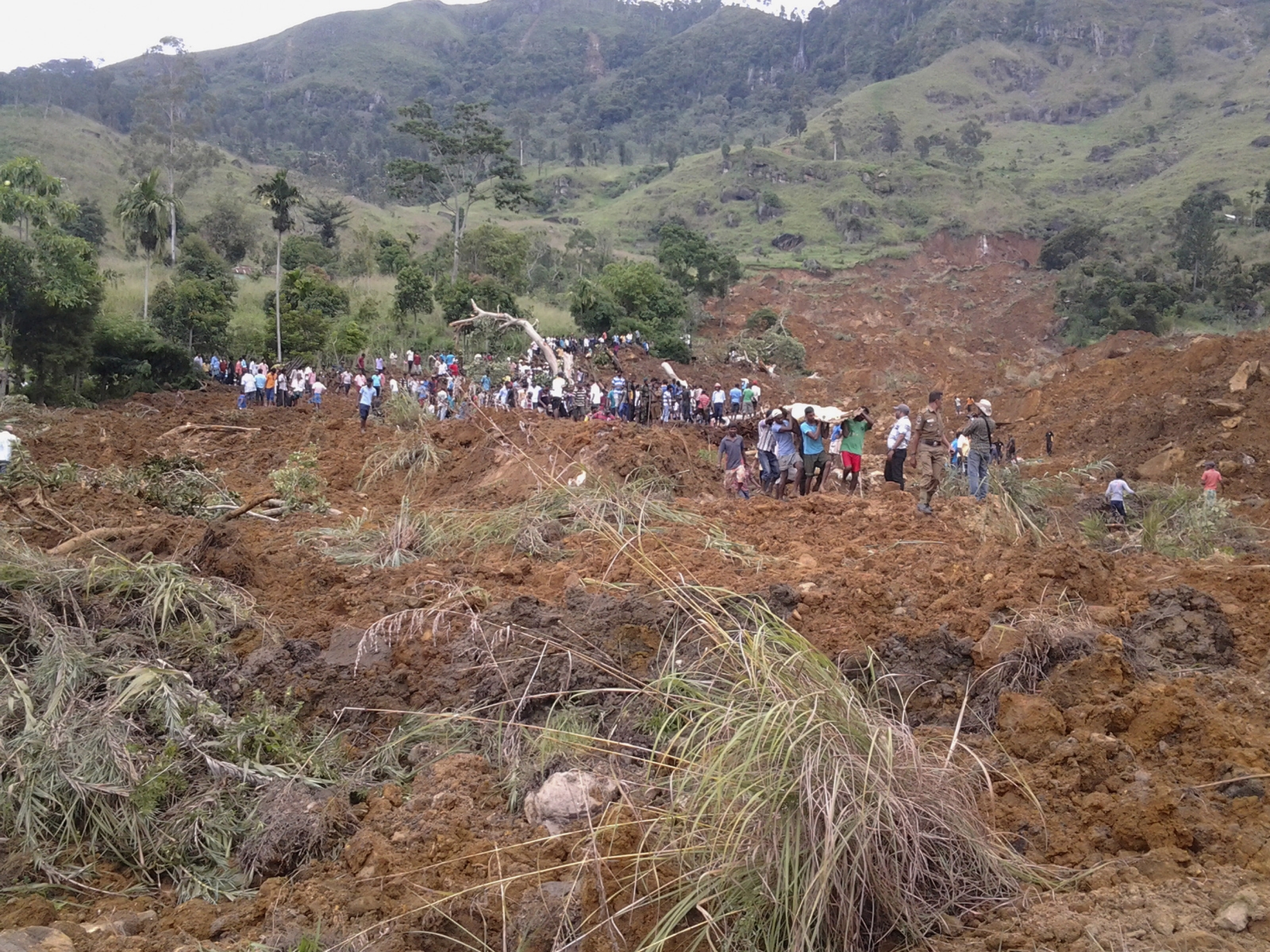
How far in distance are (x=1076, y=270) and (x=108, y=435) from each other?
35.5m

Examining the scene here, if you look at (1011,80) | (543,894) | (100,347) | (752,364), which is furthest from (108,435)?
(1011,80)

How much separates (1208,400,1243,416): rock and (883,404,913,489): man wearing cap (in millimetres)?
8719

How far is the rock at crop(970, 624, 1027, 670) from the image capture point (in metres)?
5.16

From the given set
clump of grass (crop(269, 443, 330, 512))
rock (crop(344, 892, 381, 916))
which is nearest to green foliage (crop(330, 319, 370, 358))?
clump of grass (crop(269, 443, 330, 512))

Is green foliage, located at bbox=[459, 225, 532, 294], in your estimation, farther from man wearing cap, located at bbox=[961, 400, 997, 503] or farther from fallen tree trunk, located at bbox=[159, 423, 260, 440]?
man wearing cap, located at bbox=[961, 400, 997, 503]

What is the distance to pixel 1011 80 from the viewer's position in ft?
301

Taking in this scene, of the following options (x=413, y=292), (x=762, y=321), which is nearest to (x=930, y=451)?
(x=413, y=292)

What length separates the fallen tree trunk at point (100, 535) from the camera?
294 inches

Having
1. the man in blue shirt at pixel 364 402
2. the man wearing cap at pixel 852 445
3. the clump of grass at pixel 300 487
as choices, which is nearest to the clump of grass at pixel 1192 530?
the man wearing cap at pixel 852 445

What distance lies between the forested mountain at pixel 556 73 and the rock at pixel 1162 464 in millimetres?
60625

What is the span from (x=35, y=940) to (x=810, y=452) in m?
8.97

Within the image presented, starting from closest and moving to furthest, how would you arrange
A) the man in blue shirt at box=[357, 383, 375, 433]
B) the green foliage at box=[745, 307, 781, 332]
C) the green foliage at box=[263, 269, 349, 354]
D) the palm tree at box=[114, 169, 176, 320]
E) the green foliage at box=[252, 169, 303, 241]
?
the man in blue shirt at box=[357, 383, 375, 433], the palm tree at box=[114, 169, 176, 320], the green foliage at box=[252, 169, 303, 241], the green foliage at box=[263, 269, 349, 354], the green foliage at box=[745, 307, 781, 332]

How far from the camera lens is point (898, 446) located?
10938mm

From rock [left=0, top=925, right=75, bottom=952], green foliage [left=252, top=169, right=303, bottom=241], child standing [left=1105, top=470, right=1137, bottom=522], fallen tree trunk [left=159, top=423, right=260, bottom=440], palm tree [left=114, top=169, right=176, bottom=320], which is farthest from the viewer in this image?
green foliage [left=252, top=169, right=303, bottom=241]
